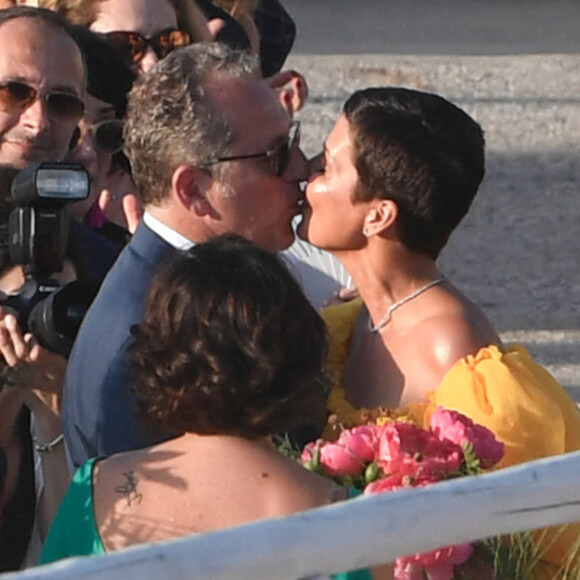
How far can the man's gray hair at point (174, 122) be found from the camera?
2949 mm

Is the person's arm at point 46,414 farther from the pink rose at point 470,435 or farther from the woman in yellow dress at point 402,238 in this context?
the pink rose at point 470,435

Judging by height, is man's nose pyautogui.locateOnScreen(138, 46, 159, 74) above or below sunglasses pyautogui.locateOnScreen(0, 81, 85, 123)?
below

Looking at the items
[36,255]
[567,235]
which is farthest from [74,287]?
[567,235]

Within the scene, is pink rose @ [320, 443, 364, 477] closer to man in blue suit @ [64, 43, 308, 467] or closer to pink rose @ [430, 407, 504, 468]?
pink rose @ [430, 407, 504, 468]

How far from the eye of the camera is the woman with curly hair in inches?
87.6

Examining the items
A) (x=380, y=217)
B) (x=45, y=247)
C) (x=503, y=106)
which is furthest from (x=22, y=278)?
(x=503, y=106)

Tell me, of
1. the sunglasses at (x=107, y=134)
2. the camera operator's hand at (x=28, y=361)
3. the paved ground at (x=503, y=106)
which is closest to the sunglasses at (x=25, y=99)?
the sunglasses at (x=107, y=134)

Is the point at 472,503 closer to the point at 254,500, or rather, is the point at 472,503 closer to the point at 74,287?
the point at 254,500

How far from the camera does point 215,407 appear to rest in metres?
2.24

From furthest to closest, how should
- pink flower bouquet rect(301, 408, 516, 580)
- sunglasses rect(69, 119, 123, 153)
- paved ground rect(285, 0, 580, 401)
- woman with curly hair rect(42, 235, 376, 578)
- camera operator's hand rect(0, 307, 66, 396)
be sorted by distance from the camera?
1. paved ground rect(285, 0, 580, 401)
2. sunglasses rect(69, 119, 123, 153)
3. camera operator's hand rect(0, 307, 66, 396)
4. pink flower bouquet rect(301, 408, 516, 580)
5. woman with curly hair rect(42, 235, 376, 578)

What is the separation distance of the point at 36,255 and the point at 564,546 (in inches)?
40.7

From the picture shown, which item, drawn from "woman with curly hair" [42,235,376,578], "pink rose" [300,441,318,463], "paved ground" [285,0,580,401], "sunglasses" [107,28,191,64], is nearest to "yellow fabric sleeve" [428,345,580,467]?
"pink rose" [300,441,318,463]

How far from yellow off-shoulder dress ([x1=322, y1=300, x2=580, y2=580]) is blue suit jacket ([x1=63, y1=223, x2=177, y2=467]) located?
403 millimetres

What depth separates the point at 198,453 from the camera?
7.43ft
